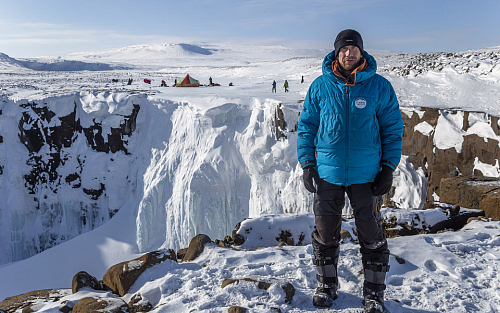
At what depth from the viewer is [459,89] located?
835cm

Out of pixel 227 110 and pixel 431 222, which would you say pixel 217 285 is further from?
pixel 227 110

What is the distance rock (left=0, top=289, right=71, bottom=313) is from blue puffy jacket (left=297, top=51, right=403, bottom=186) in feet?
9.81

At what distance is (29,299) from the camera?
135 inches

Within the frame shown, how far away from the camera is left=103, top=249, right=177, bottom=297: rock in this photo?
3170 mm

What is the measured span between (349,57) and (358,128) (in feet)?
1.59

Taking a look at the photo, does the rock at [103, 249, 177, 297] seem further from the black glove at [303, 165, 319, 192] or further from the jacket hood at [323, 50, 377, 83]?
the jacket hood at [323, 50, 377, 83]

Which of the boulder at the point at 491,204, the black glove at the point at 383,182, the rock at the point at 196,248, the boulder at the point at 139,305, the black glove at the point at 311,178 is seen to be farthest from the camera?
the boulder at the point at 491,204

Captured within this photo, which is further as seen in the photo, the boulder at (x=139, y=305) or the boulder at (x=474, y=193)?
the boulder at (x=474, y=193)

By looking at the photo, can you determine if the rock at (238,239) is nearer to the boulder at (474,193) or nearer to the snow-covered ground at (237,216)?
the snow-covered ground at (237,216)

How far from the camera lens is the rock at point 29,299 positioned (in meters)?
3.25

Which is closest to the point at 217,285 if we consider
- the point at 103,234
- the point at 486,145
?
the point at 486,145

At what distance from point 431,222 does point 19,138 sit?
15.2m

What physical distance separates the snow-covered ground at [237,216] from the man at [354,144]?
0.49 metres

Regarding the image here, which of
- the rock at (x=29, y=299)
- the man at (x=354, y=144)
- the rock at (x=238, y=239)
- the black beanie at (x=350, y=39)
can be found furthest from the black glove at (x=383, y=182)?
the rock at (x=29, y=299)
